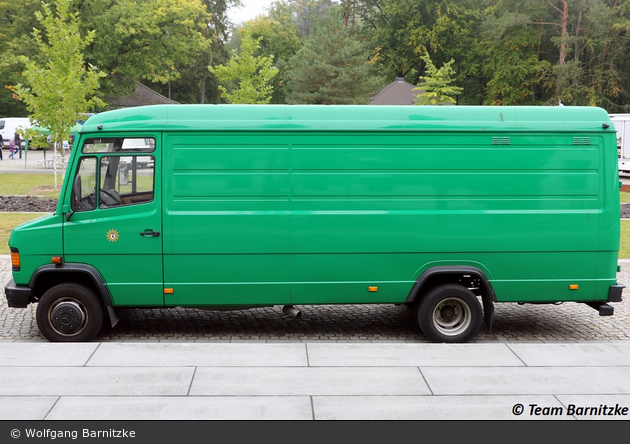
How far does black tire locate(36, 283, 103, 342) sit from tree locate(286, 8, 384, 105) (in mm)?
39140

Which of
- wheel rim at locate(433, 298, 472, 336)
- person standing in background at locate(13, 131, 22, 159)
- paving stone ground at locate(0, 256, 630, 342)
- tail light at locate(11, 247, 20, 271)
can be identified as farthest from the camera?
person standing in background at locate(13, 131, 22, 159)

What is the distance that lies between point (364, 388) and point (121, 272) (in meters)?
3.23

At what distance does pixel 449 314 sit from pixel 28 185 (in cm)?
2238

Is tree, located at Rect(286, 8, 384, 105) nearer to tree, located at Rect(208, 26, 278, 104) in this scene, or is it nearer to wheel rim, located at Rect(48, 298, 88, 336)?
tree, located at Rect(208, 26, 278, 104)

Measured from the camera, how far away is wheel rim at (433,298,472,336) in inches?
316

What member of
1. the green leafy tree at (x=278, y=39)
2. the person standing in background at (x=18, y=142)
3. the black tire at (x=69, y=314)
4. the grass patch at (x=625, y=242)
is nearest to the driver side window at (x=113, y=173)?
the black tire at (x=69, y=314)

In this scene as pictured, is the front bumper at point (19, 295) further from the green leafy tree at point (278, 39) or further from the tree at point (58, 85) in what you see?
the green leafy tree at point (278, 39)

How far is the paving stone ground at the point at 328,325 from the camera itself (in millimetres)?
8492

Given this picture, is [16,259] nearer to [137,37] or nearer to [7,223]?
[7,223]

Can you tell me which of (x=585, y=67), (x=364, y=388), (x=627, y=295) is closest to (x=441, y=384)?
(x=364, y=388)

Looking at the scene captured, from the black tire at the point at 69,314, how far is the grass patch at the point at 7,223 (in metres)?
6.44

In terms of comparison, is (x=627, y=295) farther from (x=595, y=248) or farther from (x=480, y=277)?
(x=480, y=277)

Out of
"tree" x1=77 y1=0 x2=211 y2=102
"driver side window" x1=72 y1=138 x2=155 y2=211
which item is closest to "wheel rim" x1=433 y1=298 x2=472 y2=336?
"driver side window" x1=72 y1=138 x2=155 y2=211

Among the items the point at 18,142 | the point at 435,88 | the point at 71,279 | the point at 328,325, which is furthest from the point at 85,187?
the point at 435,88
